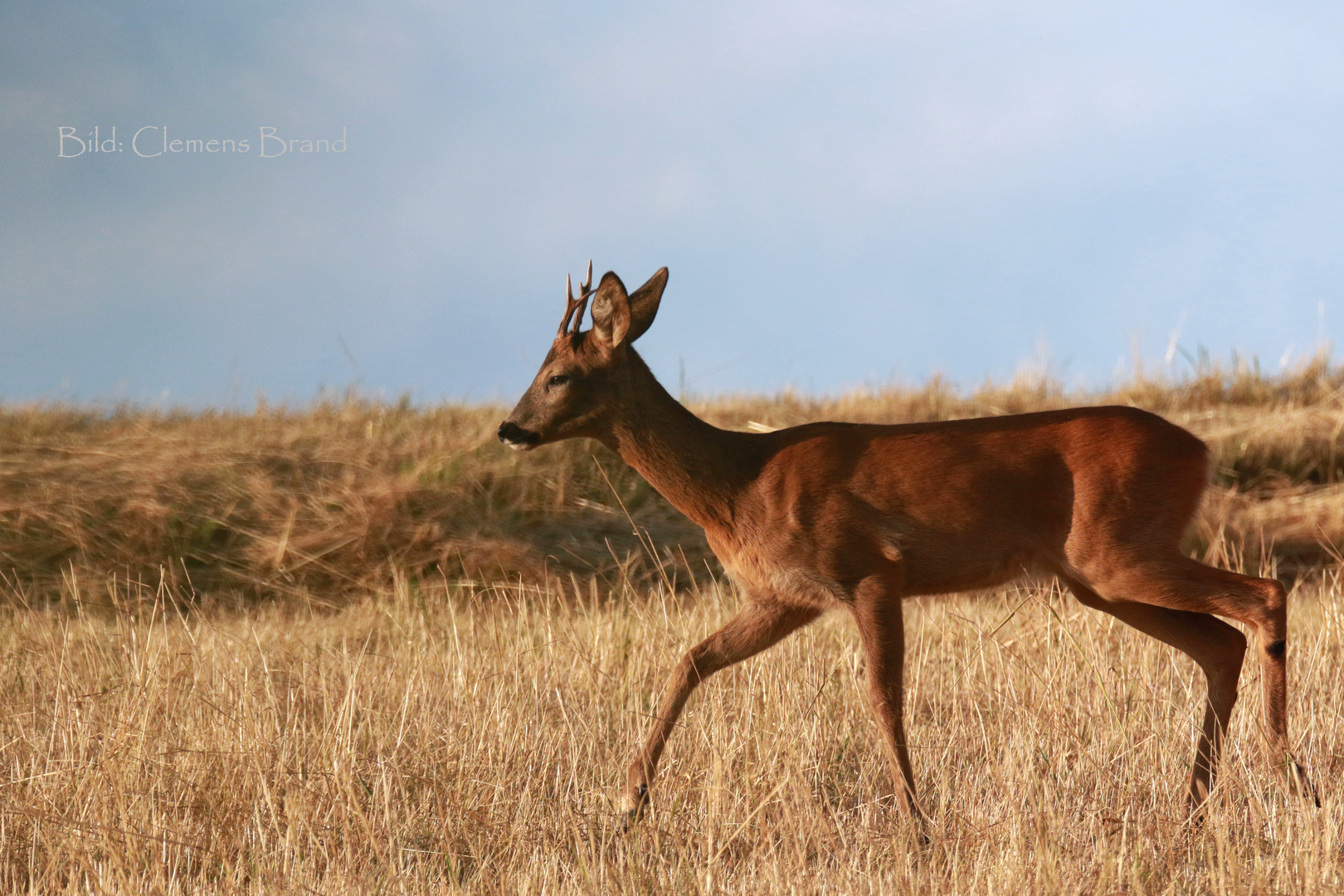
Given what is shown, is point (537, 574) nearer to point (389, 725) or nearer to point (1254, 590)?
point (389, 725)

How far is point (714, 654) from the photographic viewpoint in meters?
4.28


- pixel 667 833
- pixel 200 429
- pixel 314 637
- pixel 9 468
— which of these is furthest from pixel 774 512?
pixel 200 429

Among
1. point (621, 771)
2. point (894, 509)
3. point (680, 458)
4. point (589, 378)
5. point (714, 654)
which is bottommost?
point (621, 771)

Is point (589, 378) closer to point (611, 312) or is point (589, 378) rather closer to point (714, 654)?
point (611, 312)

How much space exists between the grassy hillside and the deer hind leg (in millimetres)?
4518

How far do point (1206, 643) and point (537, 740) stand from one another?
2.55m

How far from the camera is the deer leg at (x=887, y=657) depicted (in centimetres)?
399

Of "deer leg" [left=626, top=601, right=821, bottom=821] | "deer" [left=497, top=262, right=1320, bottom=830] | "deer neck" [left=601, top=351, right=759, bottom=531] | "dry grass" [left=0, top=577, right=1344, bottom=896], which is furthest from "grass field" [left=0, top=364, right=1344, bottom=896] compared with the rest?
"deer neck" [left=601, top=351, right=759, bottom=531]

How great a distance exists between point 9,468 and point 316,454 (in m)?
2.55

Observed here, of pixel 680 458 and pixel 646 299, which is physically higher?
pixel 646 299

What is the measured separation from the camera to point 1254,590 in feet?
13.4

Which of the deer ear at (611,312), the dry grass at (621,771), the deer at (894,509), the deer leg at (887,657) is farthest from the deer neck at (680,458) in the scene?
the dry grass at (621,771)

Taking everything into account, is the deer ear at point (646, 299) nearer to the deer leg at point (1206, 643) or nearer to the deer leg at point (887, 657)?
the deer leg at point (887, 657)

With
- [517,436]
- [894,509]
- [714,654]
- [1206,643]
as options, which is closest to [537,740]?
[714,654]
